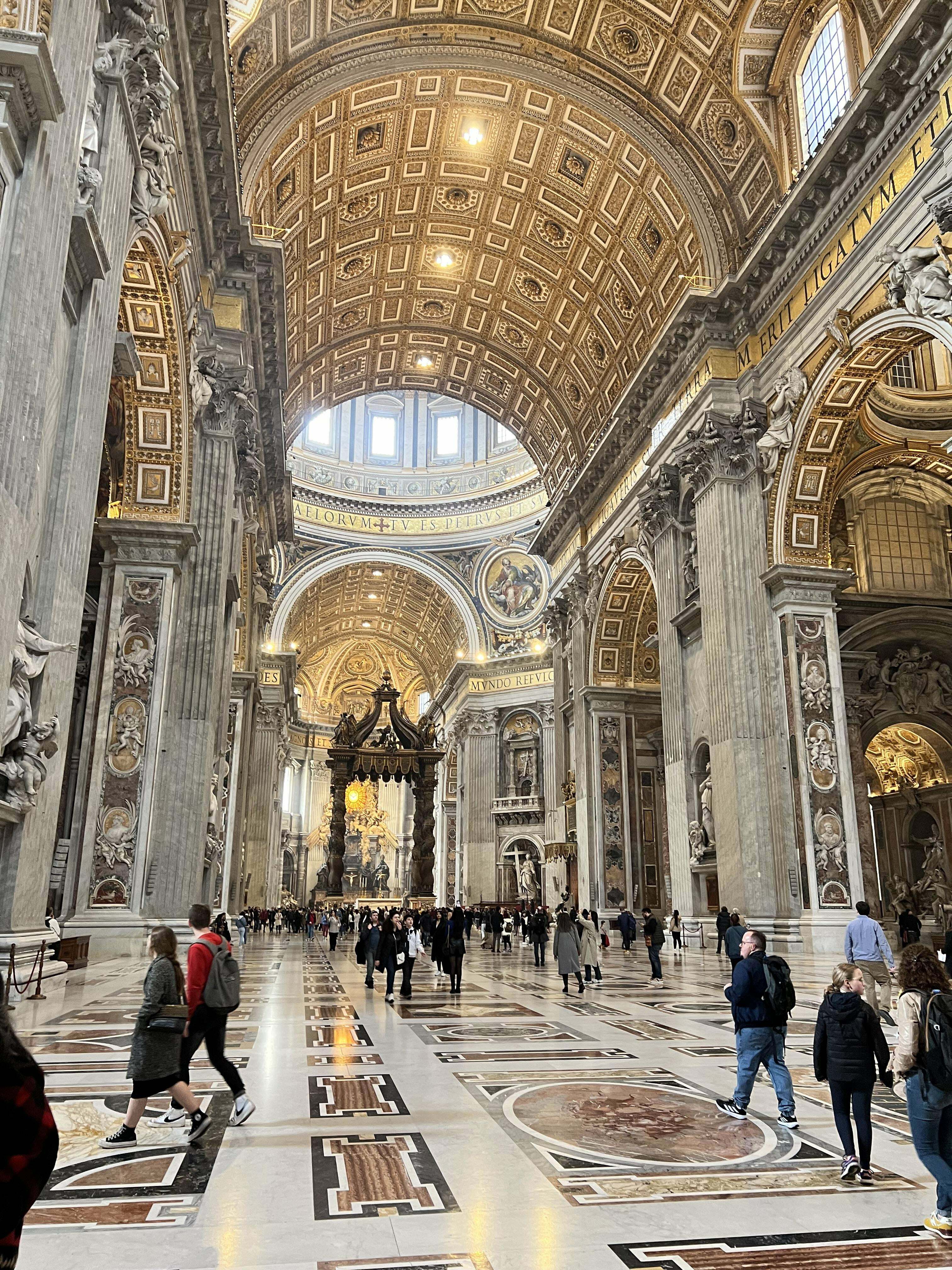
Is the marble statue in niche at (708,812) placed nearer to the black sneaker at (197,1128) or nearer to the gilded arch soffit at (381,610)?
the black sneaker at (197,1128)

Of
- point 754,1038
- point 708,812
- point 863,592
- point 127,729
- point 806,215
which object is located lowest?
point 754,1038

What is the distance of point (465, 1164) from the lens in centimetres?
375

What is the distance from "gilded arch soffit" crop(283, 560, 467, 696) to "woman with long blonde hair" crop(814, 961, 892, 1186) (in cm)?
3702

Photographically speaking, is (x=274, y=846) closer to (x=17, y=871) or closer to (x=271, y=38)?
(x=271, y=38)

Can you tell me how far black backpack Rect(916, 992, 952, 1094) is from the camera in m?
3.05

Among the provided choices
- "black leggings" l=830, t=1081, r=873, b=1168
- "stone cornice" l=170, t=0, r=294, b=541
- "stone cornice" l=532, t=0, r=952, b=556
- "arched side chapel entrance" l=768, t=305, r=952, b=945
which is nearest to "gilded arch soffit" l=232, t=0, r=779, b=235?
"stone cornice" l=532, t=0, r=952, b=556

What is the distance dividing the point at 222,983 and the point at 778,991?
2.62m

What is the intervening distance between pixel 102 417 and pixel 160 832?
5857 mm

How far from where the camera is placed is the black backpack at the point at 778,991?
4.59 metres

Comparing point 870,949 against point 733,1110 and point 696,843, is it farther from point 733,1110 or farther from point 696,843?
point 696,843

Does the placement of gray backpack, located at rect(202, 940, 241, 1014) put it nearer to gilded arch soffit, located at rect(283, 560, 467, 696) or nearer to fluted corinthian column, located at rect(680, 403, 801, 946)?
fluted corinthian column, located at rect(680, 403, 801, 946)

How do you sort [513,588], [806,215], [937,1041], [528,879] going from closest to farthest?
1. [937,1041]
2. [806,215]
3. [528,879]
4. [513,588]

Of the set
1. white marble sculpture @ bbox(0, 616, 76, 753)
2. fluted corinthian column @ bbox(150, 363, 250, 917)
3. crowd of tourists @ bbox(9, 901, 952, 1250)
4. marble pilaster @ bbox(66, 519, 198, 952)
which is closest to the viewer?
crowd of tourists @ bbox(9, 901, 952, 1250)

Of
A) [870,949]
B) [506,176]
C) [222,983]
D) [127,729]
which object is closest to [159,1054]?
[222,983]
